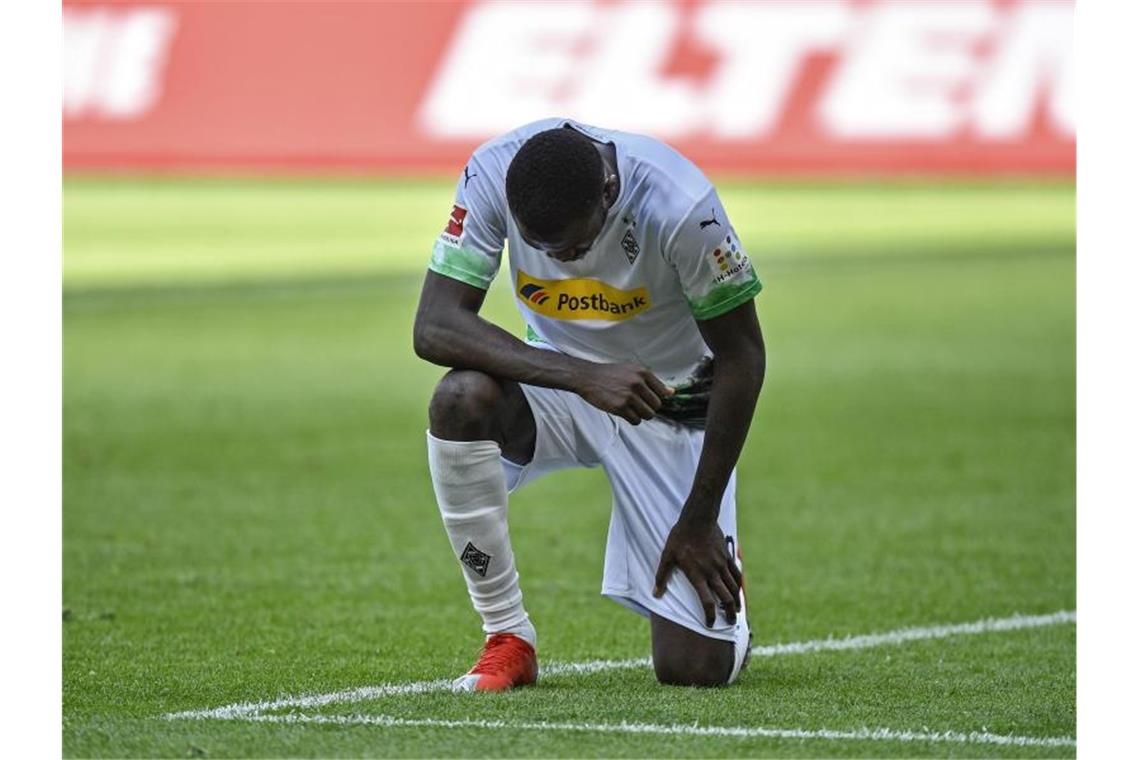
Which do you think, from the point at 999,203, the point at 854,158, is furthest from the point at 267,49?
the point at 999,203

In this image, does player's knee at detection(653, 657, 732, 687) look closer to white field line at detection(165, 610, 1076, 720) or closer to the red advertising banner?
white field line at detection(165, 610, 1076, 720)

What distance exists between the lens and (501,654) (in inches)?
222

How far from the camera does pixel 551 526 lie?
9.15 m

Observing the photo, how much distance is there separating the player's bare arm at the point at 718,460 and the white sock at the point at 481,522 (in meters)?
0.42

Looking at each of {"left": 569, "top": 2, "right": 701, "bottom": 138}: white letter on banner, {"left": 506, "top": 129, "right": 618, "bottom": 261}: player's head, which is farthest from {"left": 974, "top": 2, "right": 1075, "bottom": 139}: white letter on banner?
{"left": 506, "top": 129, "right": 618, "bottom": 261}: player's head

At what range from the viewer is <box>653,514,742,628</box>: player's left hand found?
226 inches

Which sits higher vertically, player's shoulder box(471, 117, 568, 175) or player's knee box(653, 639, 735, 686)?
player's shoulder box(471, 117, 568, 175)

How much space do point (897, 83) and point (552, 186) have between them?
19.5 metres

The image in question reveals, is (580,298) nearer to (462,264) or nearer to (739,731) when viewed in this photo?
(462,264)

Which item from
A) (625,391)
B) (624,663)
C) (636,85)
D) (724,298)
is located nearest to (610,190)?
(724,298)
